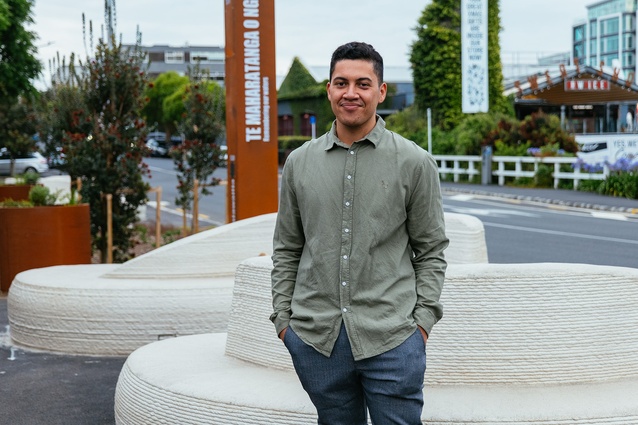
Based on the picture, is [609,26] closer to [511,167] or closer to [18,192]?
[511,167]

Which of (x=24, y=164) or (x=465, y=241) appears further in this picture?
(x=24, y=164)

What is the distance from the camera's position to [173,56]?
16125 centimetres

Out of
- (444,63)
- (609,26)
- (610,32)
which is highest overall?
(609,26)

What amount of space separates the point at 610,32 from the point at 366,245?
146 metres

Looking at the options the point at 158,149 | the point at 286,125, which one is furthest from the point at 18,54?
the point at 286,125

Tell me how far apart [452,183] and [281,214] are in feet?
109

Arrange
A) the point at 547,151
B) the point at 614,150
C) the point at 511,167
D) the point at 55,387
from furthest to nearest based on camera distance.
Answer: the point at 511,167
the point at 547,151
the point at 614,150
the point at 55,387

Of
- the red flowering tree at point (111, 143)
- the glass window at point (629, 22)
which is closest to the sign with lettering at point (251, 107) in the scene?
the red flowering tree at point (111, 143)

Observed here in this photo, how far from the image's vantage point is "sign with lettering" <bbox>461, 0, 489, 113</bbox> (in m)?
36.5

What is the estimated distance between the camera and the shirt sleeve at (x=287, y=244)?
3.54m

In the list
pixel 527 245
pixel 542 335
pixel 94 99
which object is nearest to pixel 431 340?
pixel 542 335

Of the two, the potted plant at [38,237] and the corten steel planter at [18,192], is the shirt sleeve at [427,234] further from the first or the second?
the corten steel planter at [18,192]

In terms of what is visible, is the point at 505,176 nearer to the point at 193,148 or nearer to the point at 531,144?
the point at 531,144

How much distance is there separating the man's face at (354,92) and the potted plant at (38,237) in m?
7.55
